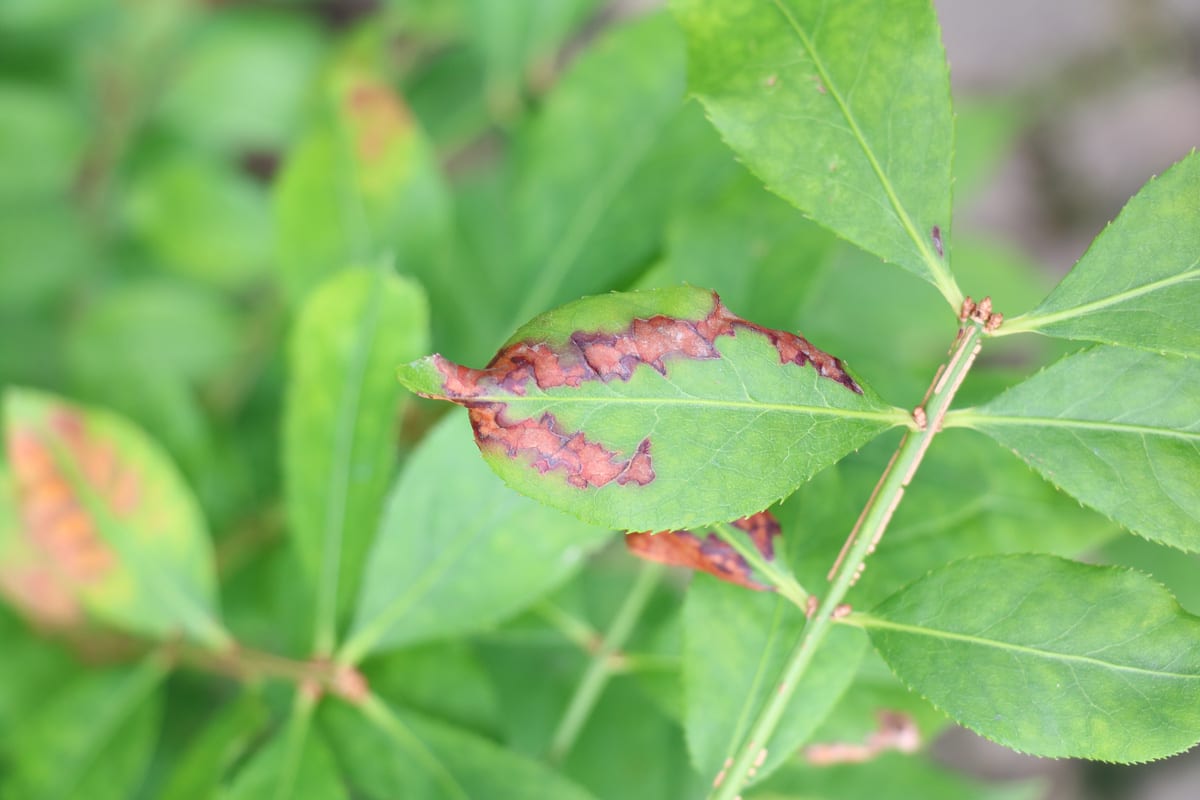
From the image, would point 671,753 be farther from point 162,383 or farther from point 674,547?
point 162,383

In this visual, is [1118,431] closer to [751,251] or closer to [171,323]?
[751,251]

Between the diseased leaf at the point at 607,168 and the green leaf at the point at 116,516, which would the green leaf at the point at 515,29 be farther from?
the green leaf at the point at 116,516

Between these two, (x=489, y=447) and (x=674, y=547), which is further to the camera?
(x=674, y=547)

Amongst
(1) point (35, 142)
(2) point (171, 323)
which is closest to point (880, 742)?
(2) point (171, 323)

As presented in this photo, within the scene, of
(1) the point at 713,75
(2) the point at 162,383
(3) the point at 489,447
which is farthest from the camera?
(2) the point at 162,383

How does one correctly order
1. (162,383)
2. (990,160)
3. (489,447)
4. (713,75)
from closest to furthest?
(489,447) < (713,75) < (162,383) < (990,160)

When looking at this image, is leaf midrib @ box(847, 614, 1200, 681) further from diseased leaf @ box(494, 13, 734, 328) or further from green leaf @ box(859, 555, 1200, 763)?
diseased leaf @ box(494, 13, 734, 328)

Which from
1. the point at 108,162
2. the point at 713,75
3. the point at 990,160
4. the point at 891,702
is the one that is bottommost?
the point at 891,702

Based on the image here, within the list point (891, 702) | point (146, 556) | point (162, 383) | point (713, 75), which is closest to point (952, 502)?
point (891, 702)
